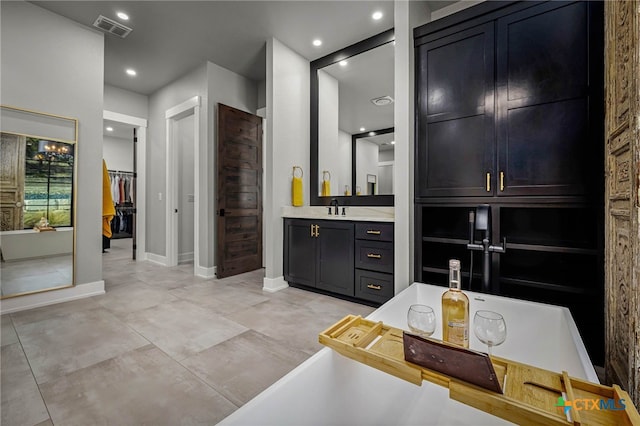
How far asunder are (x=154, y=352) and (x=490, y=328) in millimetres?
2060

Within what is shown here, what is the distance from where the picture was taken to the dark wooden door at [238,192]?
3.88m

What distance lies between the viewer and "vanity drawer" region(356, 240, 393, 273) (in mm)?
2678

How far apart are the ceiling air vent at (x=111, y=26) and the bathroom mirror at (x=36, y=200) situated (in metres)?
1.12

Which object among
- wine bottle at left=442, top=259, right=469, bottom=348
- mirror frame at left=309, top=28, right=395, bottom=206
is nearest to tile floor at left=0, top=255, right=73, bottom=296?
mirror frame at left=309, top=28, right=395, bottom=206

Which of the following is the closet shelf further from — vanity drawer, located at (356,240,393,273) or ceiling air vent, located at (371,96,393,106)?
ceiling air vent, located at (371,96,393,106)

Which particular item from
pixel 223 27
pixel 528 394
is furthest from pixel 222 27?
pixel 528 394

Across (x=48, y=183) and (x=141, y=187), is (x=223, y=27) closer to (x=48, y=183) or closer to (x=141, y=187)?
(x=48, y=183)

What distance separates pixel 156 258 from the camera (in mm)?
4961

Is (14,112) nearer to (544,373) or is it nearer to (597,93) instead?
(544,373)

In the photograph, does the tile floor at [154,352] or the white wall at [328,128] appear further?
the white wall at [328,128]

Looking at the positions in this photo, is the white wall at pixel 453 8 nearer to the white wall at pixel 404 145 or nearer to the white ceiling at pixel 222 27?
the white ceiling at pixel 222 27

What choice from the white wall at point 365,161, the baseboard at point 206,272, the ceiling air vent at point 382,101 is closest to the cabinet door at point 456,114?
the ceiling air vent at point 382,101

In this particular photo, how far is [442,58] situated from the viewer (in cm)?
236

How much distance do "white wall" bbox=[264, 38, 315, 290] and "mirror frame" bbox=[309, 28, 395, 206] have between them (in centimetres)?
18
